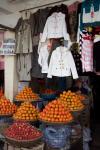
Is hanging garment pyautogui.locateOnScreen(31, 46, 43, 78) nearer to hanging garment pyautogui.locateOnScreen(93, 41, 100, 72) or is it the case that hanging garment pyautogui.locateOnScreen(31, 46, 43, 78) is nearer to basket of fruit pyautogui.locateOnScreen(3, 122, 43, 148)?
hanging garment pyautogui.locateOnScreen(93, 41, 100, 72)

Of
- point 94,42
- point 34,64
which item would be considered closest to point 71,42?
point 94,42

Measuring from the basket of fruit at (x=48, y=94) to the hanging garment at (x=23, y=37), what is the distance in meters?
0.82

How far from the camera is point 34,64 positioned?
5.20 metres

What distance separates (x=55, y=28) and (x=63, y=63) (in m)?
0.58

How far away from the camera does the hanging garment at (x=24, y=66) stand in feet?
17.2

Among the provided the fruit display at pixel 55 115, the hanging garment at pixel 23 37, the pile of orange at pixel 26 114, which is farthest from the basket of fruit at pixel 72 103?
the hanging garment at pixel 23 37

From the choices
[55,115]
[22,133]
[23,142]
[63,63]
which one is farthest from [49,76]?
[23,142]

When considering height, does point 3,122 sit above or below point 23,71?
below

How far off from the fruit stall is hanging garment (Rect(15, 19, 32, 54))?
2.57 ft

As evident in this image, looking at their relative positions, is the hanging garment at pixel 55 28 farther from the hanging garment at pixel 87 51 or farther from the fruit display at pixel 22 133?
the fruit display at pixel 22 133

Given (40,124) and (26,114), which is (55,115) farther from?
(26,114)

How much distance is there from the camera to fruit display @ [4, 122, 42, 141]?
3.34 m

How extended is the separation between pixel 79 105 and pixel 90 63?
2.15 feet

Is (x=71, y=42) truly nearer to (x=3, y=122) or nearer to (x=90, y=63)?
(x=90, y=63)
